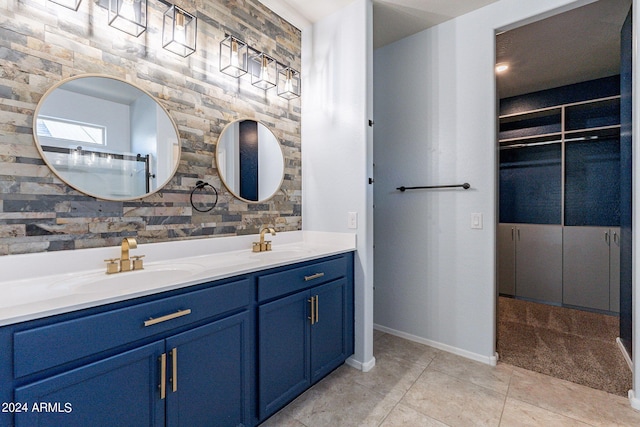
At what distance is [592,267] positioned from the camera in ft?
10.7

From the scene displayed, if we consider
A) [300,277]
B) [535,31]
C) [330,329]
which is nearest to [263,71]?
[300,277]

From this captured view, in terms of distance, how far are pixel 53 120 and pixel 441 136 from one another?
7.90 ft

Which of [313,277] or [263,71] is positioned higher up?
[263,71]

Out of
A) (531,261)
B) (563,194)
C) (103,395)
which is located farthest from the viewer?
(531,261)

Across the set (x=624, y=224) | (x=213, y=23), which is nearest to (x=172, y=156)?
(x=213, y=23)

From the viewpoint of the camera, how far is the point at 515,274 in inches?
146

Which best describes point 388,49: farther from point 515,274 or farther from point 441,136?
point 515,274

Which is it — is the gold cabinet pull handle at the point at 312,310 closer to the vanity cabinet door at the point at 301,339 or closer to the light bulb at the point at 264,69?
the vanity cabinet door at the point at 301,339

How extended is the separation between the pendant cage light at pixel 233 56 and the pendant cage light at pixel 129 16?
0.48 metres

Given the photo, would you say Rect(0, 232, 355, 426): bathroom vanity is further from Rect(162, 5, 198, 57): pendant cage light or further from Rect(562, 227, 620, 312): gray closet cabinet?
Rect(562, 227, 620, 312): gray closet cabinet

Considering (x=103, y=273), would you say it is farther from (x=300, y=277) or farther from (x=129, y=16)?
(x=129, y=16)

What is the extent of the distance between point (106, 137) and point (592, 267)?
4.39 metres

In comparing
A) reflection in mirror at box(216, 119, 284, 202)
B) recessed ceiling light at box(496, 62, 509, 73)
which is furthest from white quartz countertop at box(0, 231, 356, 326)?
recessed ceiling light at box(496, 62, 509, 73)

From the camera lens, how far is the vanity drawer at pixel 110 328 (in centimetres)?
89
